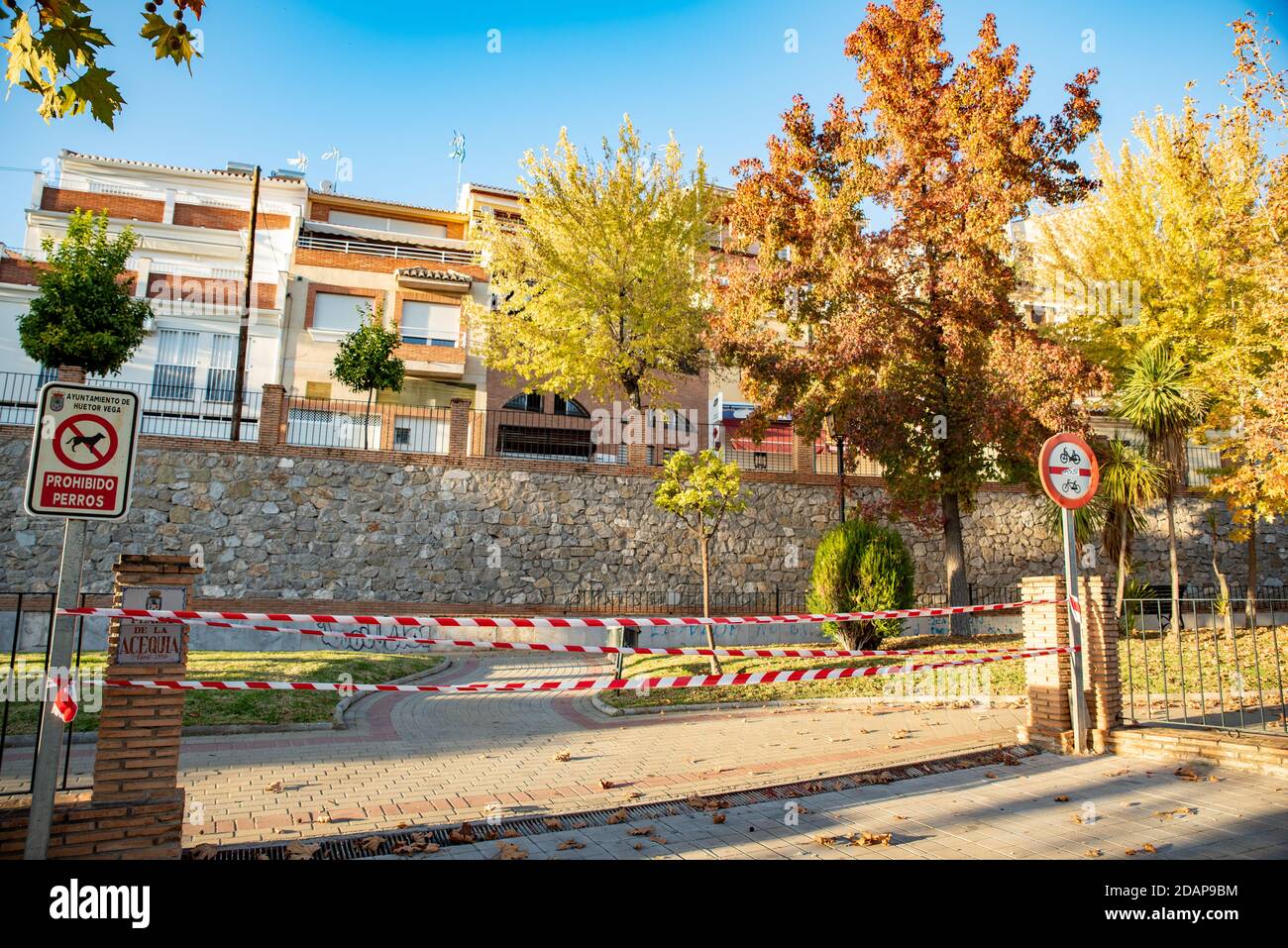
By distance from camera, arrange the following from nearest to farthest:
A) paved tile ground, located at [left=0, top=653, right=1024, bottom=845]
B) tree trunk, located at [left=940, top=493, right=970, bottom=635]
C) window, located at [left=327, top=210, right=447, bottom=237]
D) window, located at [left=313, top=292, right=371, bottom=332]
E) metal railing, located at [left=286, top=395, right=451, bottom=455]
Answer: paved tile ground, located at [left=0, top=653, right=1024, bottom=845]
tree trunk, located at [left=940, top=493, right=970, bottom=635]
metal railing, located at [left=286, top=395, right=451, bottom=455]
window, located at [left=313, top=292, right=371, bottom=332]
window, located at [left=327, top=210, right=447, bottom=237]

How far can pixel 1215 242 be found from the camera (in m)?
17.8

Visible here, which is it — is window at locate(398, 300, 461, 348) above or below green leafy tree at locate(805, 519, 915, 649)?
above

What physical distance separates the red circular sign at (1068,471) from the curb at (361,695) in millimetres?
8600

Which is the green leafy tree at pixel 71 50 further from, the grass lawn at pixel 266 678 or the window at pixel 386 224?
the window at pixel 386 224

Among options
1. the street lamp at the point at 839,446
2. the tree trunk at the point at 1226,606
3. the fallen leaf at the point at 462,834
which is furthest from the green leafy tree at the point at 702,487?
the fallen leaf at the point at 462,834

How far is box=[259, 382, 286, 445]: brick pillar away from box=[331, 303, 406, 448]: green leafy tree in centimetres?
520

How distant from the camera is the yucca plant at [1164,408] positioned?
1659 centimetres

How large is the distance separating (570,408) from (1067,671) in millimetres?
24294

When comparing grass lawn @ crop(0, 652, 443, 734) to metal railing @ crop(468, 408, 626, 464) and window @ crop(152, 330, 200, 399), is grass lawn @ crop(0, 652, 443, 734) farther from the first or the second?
window @ crop(152, 330, 200, 399)

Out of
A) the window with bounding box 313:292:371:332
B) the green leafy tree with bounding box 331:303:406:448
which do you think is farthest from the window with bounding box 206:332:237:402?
the green leafy tree with bounding box 331:303:406:448

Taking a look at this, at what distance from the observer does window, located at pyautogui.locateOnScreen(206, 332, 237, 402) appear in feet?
91.5
